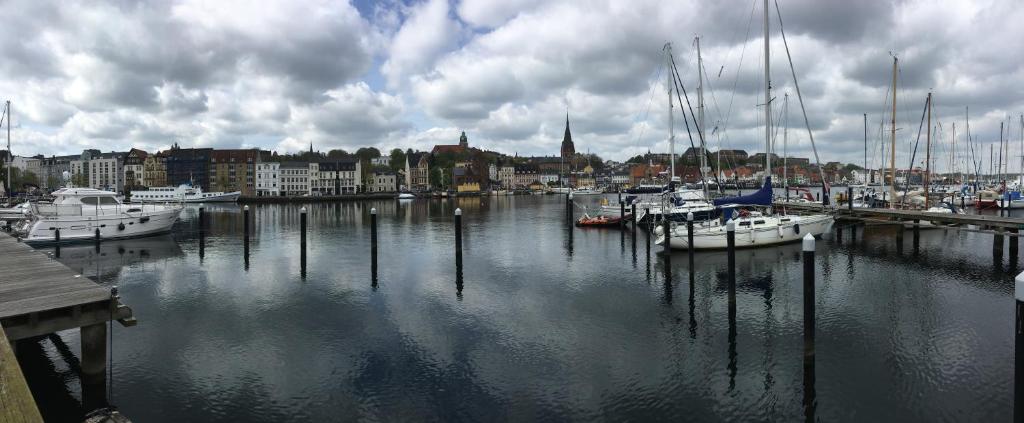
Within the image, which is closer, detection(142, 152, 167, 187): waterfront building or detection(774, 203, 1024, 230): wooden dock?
detection(774, 203, 1024, 230): wooden dock

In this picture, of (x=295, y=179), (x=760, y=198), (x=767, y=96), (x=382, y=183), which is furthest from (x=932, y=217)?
(x=295, y=179)

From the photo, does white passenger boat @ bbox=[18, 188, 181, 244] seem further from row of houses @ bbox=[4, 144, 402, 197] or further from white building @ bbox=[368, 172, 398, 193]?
white building @ bbox=[368, 172, 398, 193]

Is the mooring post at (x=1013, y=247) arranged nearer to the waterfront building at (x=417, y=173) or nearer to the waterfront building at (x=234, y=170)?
the waterfront building at (x=417, y=173)

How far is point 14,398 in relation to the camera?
5.84 m

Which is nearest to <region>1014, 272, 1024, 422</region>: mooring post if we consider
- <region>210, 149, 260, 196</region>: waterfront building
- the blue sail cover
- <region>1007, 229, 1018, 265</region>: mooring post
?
the blue sail cover

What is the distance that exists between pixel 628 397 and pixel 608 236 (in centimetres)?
3112

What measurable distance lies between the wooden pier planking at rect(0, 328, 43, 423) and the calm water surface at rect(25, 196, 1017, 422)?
17.3 feet

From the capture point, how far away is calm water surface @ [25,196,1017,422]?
11.7 m

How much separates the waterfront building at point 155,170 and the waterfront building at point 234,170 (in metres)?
16.3

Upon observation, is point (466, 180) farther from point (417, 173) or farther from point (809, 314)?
point (809, 314)

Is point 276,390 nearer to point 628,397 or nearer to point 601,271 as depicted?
point 628,397

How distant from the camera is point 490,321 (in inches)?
717

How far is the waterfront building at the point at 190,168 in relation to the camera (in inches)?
5965

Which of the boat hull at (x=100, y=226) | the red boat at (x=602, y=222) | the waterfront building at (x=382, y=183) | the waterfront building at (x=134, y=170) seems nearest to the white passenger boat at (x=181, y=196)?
the waterfront building at (x=382, y=183)
